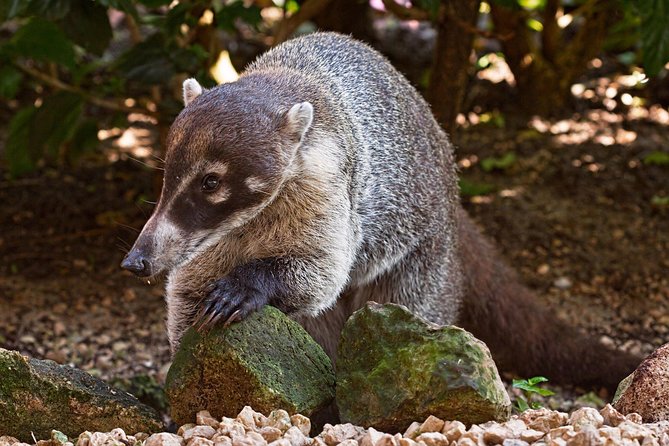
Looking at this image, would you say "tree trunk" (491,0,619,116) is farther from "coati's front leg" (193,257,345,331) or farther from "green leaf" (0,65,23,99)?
"coati's front leg" (193,257,345,331)

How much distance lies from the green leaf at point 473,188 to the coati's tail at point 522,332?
1.61 meters

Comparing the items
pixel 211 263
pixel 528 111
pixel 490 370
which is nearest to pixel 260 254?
pixel 211 263

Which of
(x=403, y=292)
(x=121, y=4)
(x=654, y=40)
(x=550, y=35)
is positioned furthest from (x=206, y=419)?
(x=550, y=35)

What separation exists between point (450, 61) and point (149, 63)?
2.24m

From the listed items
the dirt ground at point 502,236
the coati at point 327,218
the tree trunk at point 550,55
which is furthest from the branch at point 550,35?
the coati at point 327,218

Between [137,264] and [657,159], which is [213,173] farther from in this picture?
[657,159]

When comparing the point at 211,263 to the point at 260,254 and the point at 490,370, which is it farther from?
the point at 490,370

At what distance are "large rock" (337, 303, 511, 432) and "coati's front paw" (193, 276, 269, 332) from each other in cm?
46

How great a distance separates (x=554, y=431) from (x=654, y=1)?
10.2ft

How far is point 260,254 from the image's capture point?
4938mm

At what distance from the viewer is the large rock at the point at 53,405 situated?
424 centimetres

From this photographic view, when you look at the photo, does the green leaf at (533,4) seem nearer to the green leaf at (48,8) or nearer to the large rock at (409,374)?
the green leaf at (48,8)

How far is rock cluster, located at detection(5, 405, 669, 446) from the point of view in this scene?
12.1 ft

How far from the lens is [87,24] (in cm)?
625
